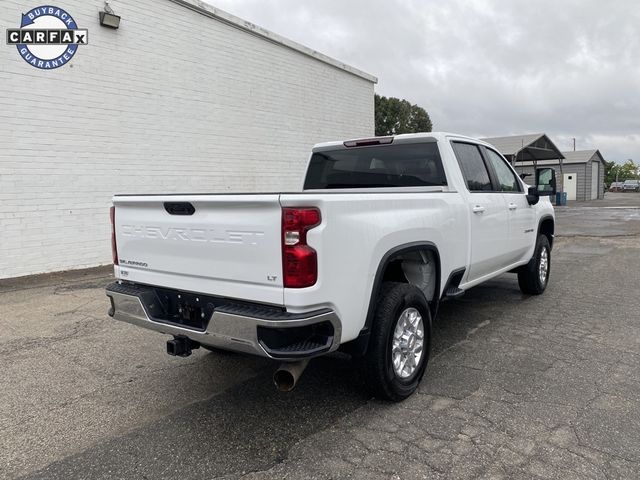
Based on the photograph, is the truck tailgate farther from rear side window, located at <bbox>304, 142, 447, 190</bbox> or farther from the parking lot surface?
rear side window, located at <bbox>304, 142, 447, 190</bbox>

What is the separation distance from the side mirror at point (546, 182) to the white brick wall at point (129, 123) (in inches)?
283

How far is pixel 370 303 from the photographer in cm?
326

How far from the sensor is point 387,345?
3.37m

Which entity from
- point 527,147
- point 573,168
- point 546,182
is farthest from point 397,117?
point 546,182

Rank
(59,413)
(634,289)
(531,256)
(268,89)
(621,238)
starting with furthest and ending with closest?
(621,238)
(268,89)
(634,289)
(531,256)
(59,413)

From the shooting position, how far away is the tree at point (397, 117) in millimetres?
41594

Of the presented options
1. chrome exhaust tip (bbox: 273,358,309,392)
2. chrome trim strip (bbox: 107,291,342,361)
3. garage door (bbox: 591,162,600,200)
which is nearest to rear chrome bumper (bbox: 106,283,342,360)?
chrome trim strip (bbox: 107,291,342,361)

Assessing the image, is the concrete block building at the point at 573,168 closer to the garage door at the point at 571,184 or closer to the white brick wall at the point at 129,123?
the garage door at the point at 571,184

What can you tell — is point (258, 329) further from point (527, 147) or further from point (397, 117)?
point (397, 117)

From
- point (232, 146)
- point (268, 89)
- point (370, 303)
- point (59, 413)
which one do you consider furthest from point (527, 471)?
point (268, 89)

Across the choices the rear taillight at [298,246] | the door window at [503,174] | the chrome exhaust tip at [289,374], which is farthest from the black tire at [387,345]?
the door window at [503,174]

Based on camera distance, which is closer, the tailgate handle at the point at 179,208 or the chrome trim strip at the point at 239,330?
the chrome trim strip at the point at 239,330

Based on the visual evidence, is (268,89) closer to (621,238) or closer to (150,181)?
(150,181)

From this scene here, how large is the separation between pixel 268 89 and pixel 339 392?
10266 millimetres
